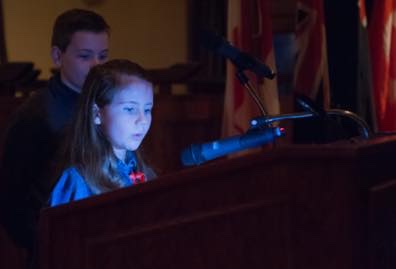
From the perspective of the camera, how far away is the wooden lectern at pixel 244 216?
1.17m

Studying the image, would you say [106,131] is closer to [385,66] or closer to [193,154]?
[193,154]

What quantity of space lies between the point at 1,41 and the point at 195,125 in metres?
2.94

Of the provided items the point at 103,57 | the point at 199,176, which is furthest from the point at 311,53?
the point at 199,176

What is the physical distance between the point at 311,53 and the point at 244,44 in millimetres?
327

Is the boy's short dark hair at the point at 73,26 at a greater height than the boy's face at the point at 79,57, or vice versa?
the boy's short dark hair at the point at 73,26

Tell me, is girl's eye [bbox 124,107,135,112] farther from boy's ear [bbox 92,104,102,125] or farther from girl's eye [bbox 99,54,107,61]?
girl's eye [bbox 99,54,107,61]

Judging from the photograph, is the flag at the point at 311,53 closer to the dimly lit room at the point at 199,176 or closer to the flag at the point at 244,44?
the dimly lit room at the point at 199,176

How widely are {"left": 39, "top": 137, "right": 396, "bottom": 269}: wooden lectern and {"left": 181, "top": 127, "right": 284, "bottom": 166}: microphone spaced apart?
6.3 inches

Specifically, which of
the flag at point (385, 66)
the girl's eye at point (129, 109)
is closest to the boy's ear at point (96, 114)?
the girl's eye at point (129, 109)

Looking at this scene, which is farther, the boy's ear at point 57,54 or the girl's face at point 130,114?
the boy's ear at point 57,54

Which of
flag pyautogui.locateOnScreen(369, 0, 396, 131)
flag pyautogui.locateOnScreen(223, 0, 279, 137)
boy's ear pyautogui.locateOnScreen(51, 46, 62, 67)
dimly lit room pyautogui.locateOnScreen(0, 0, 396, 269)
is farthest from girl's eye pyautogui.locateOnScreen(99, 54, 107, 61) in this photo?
flag pyautogui.locateOnScreen(369, 0, 396, 131)

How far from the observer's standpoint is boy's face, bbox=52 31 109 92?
6.72 feet

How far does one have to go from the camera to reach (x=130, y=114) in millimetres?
1636

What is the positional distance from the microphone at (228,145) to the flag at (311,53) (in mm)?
1813
